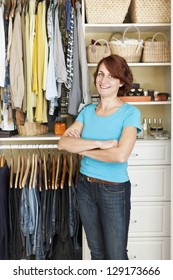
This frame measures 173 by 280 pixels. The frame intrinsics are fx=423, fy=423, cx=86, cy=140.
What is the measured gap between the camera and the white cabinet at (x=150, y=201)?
312 cm

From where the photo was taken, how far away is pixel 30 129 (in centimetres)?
329

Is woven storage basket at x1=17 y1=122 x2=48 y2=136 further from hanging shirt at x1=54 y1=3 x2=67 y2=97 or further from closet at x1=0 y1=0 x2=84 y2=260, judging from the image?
hanging shirt at x1=54 y1=3 x2=67 y2=97

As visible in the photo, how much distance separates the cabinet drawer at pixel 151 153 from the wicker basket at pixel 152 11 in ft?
3.01

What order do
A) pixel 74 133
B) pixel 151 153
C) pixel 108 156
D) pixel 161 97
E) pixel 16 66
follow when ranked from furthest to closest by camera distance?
pixel 161 97
pixel 151 153
pixel 16 66
pixel 74 133
pixel 108 156

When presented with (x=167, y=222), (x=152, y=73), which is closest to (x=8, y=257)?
(x=167, y=222)

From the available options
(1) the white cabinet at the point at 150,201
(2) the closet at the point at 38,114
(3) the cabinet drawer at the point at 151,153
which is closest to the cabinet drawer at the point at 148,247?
(1) the white cabinet at the point at 150,201

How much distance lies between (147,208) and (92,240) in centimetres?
73

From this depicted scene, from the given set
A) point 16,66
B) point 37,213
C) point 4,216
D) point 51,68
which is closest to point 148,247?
point 37,213

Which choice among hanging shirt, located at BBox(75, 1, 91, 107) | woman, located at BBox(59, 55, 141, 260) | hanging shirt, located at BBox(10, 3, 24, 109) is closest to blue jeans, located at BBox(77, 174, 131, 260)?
woman, located at BBox(59, 55, 141, 260)

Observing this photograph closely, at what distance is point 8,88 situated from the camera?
307cm

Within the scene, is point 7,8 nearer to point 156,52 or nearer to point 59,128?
point 59,128

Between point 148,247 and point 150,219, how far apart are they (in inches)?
8.6

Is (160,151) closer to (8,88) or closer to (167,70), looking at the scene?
(167,70)

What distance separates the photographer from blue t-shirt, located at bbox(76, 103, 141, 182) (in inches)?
93.6
